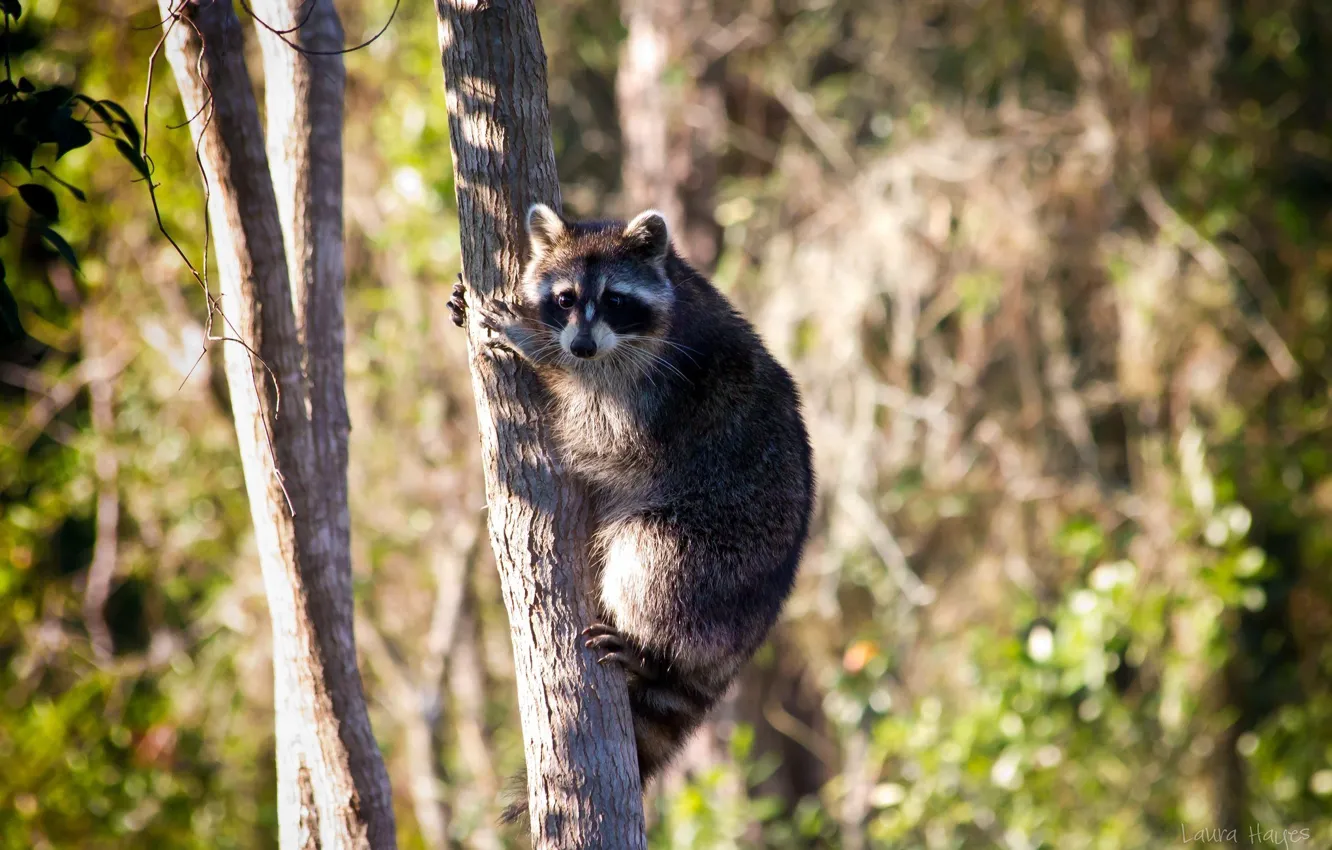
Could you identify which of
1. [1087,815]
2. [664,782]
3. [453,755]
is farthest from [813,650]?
[453,755]

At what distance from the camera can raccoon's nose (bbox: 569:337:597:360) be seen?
3342 mm

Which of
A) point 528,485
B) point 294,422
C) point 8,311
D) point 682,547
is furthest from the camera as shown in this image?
point 682,547

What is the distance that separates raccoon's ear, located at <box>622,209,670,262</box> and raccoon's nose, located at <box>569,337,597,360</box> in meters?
0.51

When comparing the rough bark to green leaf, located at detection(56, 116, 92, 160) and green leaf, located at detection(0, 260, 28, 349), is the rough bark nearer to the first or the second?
green leaf, located at detection(56, 116, 92, 160)

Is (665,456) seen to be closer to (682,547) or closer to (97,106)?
(682,547)

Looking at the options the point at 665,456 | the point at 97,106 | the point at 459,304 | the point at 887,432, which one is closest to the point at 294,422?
the point at 459,304

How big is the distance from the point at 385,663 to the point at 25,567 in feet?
5.94

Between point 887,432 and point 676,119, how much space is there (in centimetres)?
201

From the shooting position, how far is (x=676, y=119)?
6.67m
